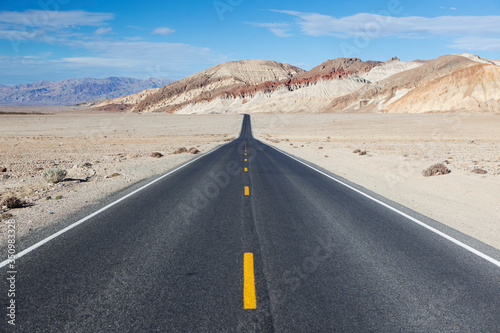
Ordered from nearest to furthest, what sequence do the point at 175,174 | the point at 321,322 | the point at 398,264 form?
the point at 321,322 → the point at 398,264 → the point at 175,174

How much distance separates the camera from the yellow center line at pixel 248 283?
13.4ft

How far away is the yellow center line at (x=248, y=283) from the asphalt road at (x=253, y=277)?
0.01m

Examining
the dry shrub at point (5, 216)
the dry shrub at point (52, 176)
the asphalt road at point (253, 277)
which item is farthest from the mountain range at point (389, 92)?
the dry shrub at point (5, 216)

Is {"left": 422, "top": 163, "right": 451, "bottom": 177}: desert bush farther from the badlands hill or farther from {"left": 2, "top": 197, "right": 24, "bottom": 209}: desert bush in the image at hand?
the badlands hill

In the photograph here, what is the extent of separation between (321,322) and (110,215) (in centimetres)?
611

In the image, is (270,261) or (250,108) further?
(250,108)

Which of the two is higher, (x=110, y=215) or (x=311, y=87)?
(x=311, y=87)

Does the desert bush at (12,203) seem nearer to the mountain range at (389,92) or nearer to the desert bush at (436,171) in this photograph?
the desert bush at (436,171)

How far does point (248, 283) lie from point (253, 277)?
21 centimetres

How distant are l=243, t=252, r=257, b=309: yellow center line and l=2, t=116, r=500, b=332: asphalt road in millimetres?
14

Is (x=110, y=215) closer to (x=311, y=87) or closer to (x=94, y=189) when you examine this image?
(x=94, y=189)

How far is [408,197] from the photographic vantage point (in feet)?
37.0

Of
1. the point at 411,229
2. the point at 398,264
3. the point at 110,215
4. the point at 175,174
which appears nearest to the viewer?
the point at 398,264

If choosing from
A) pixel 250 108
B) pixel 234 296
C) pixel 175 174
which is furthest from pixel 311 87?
pixel 234 296
